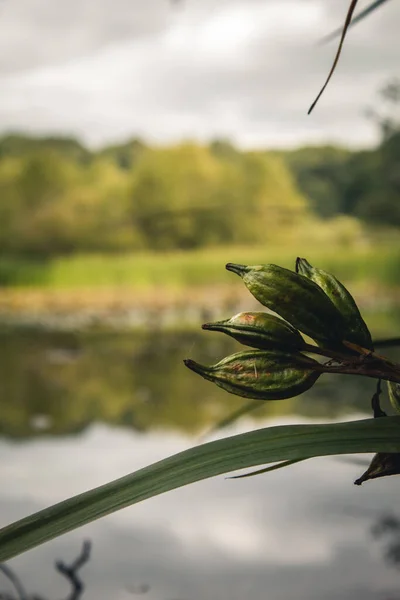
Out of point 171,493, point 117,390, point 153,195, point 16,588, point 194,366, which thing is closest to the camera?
point 194,366

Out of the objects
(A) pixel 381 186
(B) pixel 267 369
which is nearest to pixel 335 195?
(A) pixel 381 186

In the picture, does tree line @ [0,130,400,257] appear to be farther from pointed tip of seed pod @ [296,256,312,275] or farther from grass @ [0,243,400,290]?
pointed tip of seed pod @ [296,256,312,275]

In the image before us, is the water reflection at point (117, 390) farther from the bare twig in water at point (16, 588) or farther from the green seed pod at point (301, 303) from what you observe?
the green seed pod at point (301, 303)

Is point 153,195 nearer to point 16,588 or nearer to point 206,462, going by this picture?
point 16,588

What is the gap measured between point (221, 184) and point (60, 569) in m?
0.66

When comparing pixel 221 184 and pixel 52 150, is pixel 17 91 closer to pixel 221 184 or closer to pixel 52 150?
pixel 52 150

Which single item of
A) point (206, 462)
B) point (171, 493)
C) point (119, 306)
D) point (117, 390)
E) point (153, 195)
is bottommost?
point (206, 462)

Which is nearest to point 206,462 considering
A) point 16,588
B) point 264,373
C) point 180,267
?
point 264,373

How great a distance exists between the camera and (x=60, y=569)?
Answer: 1.80 feet

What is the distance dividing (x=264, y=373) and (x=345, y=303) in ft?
0.06

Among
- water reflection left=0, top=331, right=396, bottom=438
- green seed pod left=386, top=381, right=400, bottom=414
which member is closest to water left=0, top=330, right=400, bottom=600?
water reflection left=0, top=331, right=396, bottom=438

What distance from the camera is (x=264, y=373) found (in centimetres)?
11

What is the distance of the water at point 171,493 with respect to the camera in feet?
1.92

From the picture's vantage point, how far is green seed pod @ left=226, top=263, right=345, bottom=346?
0.35 feet
